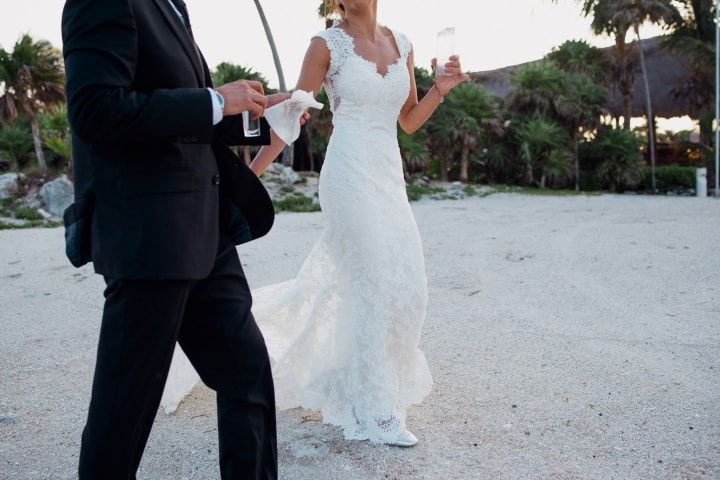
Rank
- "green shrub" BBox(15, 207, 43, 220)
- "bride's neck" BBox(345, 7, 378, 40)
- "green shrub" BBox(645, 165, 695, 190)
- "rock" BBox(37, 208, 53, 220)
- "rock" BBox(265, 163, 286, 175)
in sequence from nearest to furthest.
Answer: "bride's neck" BBox(345, 7, 378, 40) → "green shrub" BBox(15, 207, 43, 220) → "rock" BBox(37, 208, 53, 220) → "rock" BBox(265, 163, 286, 175) → "green shrub" BBox(645, 165, 695, 190)

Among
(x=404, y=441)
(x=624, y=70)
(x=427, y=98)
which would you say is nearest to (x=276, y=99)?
(x=427, y=98)

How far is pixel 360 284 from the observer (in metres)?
2.94

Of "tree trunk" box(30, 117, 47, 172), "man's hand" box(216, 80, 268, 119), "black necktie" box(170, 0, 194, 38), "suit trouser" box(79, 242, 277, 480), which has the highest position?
"tree trunk" box(30, 117, 47, 172)

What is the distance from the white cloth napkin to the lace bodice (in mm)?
611

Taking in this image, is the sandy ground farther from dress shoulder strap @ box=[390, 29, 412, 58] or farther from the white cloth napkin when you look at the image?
dress shoulder strap @ box=[390, 29, 412, 58]

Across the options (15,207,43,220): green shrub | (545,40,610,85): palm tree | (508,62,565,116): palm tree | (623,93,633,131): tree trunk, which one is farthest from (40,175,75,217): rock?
(545,40,610,85): palm tree

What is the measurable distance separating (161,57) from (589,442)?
224 cm

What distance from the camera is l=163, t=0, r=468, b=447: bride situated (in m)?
2.88

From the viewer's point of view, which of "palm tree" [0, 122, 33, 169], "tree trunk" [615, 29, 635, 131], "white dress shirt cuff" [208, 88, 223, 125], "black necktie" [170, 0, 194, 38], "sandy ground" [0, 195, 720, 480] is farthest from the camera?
"tree trunk" [615, 29, 635, 131]

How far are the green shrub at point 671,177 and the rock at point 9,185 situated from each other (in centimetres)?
1996

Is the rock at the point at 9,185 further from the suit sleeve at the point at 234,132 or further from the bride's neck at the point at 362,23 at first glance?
the suit sleeve at the point at 234,132

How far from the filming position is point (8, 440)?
9.64 feet

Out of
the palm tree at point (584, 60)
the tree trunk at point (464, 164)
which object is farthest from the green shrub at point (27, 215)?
the palm tree at point (584, 60)

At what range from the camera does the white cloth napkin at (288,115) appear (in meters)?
2.29
